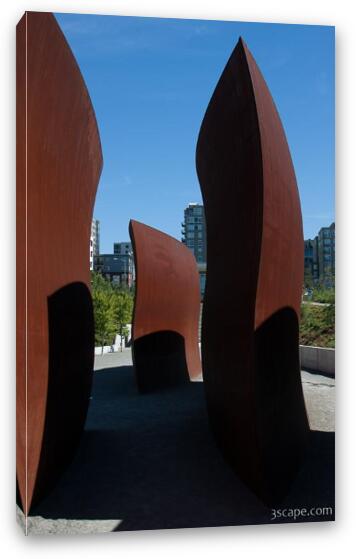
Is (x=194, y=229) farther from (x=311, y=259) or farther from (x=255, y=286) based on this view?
(x=255, y=286)

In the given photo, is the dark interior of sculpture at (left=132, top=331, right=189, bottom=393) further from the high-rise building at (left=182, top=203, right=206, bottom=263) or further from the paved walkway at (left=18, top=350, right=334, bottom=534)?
the paved walkway at (left=18, top=350, right=334, bottom=534)

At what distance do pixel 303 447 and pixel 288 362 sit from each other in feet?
3.92

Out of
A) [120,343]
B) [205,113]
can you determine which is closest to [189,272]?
[120,343]

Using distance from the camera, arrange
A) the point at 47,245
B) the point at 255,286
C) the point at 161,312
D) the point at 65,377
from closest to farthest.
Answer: the point at 255,286
the point at 47,245
the point at 65,377
the point at 161,312

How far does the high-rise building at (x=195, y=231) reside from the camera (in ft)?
34.3

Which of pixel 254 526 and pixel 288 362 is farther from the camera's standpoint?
pixel 288 362

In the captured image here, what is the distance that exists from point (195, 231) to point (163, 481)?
25.7ft

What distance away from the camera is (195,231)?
1345 centimetres

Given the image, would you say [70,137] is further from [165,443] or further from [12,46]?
[165,443]

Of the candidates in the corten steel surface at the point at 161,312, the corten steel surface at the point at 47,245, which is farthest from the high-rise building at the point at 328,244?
the corten steel surface at the point at 161,312

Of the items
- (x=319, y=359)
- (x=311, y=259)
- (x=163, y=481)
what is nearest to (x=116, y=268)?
(x=319, y=359)

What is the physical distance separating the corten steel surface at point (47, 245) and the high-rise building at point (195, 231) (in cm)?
329

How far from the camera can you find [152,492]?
6195mm

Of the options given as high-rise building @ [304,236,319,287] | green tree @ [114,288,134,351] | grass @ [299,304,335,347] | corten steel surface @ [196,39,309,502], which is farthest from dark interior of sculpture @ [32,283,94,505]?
grass @ [299,304,335,347]
